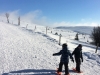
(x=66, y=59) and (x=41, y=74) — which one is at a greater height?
(x=66, y=59)

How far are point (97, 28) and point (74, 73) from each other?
46905 millimetres

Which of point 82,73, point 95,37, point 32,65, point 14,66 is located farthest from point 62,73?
point 95,37

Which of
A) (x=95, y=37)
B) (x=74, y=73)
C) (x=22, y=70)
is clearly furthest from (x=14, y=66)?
(x=95, y=37)

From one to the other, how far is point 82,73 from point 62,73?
5.04 ft

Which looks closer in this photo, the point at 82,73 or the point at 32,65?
the point at 82,73

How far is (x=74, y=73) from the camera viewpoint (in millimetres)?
9727

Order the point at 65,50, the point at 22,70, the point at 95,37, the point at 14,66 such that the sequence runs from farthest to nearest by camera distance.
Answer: the point at 95,37
the point at 14,66
the point at 22,70
the point at 65,50

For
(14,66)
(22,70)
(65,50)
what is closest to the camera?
(65,50)

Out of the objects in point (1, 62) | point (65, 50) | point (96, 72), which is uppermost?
point (65, 50)

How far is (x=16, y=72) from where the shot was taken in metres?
8.96

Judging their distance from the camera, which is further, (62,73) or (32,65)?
(32,65)

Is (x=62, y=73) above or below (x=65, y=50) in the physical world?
below

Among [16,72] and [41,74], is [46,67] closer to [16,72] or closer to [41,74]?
[41,74]

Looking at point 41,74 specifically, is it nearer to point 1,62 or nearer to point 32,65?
point 32,65
